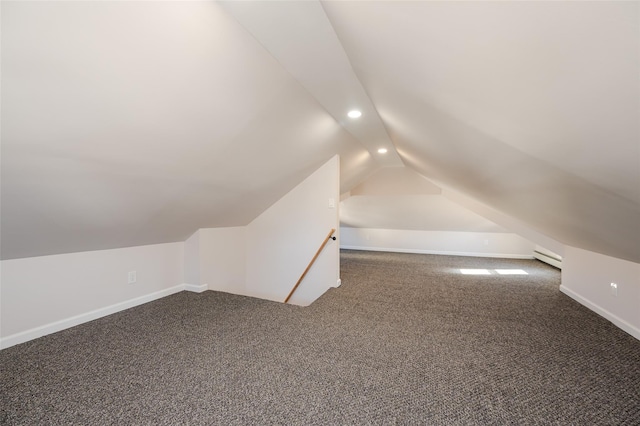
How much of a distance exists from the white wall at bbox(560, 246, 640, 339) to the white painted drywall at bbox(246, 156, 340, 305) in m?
2.78

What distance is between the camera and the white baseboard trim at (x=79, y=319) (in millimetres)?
2204

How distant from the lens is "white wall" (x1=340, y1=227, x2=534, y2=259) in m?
6.15

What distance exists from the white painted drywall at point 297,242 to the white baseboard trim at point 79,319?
1089mm

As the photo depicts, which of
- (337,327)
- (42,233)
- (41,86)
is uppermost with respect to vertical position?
(41,86)

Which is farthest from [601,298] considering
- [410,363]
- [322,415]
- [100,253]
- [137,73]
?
[100,253]

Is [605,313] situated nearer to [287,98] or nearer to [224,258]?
[287,98]

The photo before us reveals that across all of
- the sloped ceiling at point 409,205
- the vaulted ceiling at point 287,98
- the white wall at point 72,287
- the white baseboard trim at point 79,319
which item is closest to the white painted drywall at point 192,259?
the white baseboard trim at point 79,319

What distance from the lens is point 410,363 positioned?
192 centimetres

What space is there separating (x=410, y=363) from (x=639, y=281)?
2.11m

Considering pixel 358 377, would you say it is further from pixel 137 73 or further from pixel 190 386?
pixel 137 73

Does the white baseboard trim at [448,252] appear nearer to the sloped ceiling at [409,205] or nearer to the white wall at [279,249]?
the sloped ceiling at [409,205]

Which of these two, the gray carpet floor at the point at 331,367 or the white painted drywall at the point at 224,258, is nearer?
the gray carpet floor at the point at 331,367

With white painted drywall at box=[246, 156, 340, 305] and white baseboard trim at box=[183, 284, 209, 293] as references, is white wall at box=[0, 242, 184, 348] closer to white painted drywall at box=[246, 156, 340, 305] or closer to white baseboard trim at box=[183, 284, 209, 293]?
white baseboard trim at box=[183, 284, 209, 293]

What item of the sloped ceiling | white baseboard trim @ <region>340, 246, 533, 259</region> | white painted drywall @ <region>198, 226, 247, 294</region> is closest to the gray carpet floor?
white painted drywall @ <region>198, 226, 247, 294</region>
